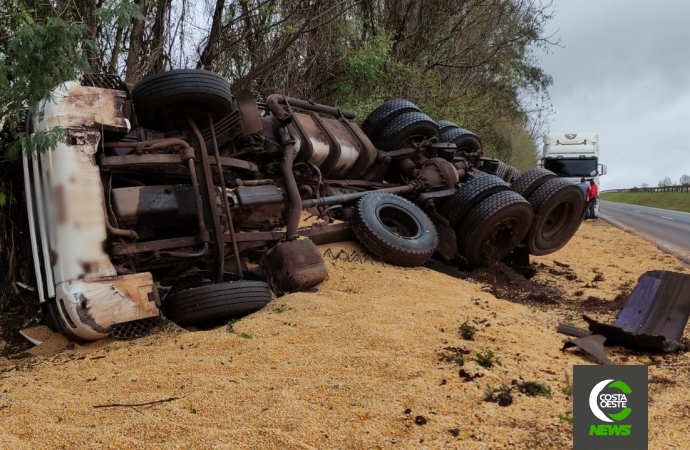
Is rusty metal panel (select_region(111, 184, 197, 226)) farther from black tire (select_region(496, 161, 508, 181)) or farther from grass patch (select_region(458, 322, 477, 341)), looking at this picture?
black tire (select_region(496, 161, 508, 181))

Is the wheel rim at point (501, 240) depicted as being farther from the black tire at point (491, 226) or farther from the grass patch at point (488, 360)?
the grass patch at point (488, 360)

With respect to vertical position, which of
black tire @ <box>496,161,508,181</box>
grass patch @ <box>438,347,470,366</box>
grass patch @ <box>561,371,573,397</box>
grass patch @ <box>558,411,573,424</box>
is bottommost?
grass patch @ <box>558,411,573,424</box>

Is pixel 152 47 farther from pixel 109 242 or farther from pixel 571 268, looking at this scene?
pixel 571 268

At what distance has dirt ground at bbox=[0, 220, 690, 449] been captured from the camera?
218 cm

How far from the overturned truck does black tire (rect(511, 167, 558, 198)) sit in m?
0.12

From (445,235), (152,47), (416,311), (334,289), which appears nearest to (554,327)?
(416,311)

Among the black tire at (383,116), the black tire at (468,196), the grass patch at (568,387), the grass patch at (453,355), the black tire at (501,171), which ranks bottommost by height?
the grass patch at (568,387)

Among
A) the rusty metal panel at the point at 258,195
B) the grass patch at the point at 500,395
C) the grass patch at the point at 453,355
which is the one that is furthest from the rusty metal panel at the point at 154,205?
the grass patch at the point at 500,395

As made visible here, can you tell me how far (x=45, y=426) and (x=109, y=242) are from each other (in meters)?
1.67

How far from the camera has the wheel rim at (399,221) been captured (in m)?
5.89

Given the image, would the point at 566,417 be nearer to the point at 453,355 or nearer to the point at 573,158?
the point at 453,355

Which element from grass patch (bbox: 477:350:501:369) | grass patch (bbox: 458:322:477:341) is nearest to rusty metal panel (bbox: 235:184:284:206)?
grass patch (bbox: 458:322:477:341)

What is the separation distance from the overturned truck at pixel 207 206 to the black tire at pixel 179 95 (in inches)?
0.4

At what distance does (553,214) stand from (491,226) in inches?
62.6
